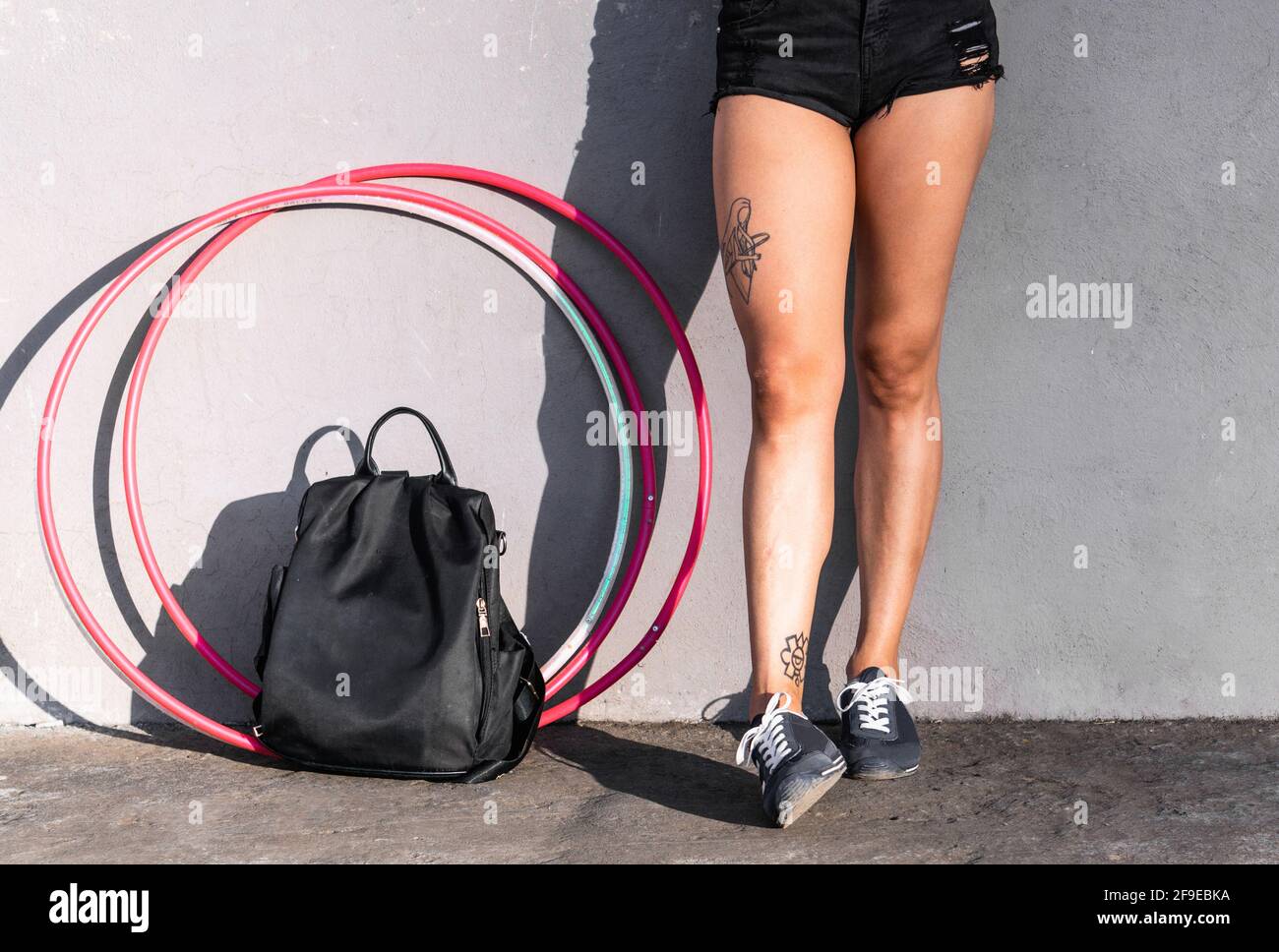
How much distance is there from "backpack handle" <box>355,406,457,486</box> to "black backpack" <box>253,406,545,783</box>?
33 millimetres

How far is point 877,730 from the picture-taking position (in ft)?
6.33

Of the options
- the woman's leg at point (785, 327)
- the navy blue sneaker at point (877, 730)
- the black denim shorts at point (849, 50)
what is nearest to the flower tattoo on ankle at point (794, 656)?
the woman's leg at point (785, 327)

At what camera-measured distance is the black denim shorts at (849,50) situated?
5.89 ft

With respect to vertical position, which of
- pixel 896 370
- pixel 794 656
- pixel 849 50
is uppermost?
pixel 849 50

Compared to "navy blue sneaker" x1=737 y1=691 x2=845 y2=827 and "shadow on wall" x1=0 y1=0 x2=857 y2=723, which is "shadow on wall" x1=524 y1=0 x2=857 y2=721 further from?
"navy blue sneaker" x1=737 y1=691 x2=845 y2=827

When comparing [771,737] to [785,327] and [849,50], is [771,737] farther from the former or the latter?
[849,50]

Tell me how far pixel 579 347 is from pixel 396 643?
653 mm

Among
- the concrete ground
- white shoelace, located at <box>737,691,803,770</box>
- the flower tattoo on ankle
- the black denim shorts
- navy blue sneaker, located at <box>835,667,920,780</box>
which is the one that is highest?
the black denim shorts

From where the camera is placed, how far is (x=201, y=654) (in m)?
2.14

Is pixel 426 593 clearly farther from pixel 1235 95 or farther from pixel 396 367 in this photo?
pixel 1235 95

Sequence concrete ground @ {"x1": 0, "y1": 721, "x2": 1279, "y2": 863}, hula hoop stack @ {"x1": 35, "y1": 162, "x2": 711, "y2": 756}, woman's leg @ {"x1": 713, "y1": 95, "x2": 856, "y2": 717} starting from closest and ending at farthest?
concrete ground @ {"x1": 0, "y1": 721, "x2": 1279, "y2": 863} < woman's leg @ {"x1": 713, "y1": 95, "x2": 856, "y2": 717} < hula hoop stack @ {"x1": 35, "y1": 162, "x2": 711, "y2": 756}

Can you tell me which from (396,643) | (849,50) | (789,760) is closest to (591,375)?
(396,643)

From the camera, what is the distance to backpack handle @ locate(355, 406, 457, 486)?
209 centimetres

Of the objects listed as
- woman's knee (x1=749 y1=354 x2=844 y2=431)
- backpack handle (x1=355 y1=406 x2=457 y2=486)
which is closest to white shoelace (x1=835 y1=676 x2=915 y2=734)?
woman's knee (x1=749 y1=354 x2=844 y2=431)
